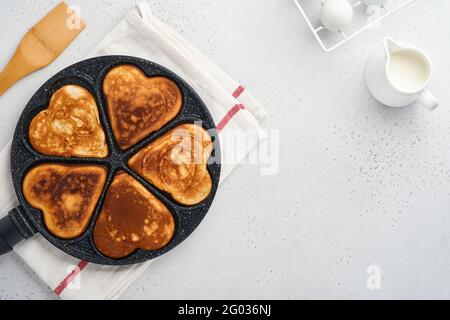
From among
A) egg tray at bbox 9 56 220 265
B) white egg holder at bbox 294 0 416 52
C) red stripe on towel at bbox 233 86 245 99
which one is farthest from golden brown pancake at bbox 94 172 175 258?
white egg holder at bbox 294 0 416 52

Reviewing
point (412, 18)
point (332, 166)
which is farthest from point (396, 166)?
point (412, 18)

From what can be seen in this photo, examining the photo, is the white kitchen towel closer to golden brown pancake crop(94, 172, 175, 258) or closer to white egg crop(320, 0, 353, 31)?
golden brown pancake crop(94, 172, 175, 258)

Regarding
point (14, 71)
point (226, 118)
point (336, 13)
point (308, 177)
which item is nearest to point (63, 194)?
point (14, 71)

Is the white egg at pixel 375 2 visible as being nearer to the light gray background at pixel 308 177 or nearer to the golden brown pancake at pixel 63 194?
the light gray background at pixel 308 177

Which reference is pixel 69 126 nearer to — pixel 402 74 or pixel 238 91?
pixel 238 91
